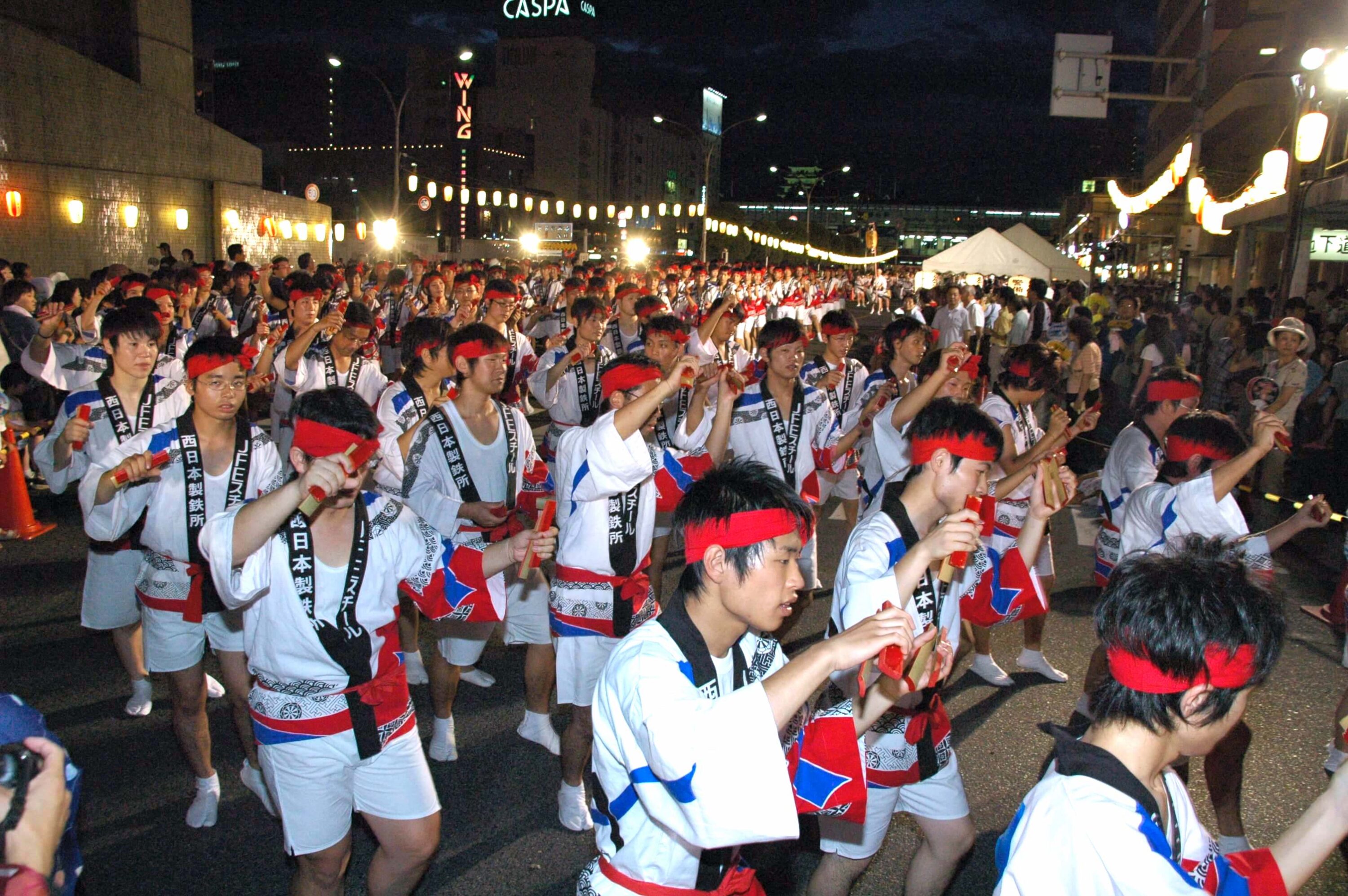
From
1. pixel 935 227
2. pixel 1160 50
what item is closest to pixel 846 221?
pixel 935 227

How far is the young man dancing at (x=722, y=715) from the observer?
193 centimetres

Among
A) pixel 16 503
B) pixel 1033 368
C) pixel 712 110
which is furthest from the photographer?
pixel 712 110

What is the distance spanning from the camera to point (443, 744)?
477 cm

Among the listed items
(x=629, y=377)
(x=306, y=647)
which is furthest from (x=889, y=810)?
(x=629, y=377)

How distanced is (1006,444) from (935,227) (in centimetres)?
19947

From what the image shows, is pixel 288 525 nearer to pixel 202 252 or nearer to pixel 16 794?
pixel 16 794

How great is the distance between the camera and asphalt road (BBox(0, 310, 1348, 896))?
391 centimetres

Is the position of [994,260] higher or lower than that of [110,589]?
higher

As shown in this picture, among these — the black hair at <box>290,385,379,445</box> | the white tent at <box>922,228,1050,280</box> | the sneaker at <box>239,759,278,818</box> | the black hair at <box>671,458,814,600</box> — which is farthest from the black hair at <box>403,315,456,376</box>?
the white tent at <box>922,228,1050,280</box>

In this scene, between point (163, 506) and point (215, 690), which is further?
point (215, 690)

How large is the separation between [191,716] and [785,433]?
355 cm

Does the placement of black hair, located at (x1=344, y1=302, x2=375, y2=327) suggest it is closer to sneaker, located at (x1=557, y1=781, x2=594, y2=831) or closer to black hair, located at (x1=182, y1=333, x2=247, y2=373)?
black hair, located at (x1=182, y1=333, x2=247, y2=373)

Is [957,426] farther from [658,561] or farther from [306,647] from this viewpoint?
Result: [658,561]

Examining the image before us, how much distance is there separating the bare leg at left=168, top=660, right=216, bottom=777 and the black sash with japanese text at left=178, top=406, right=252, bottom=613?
1.18 feet
